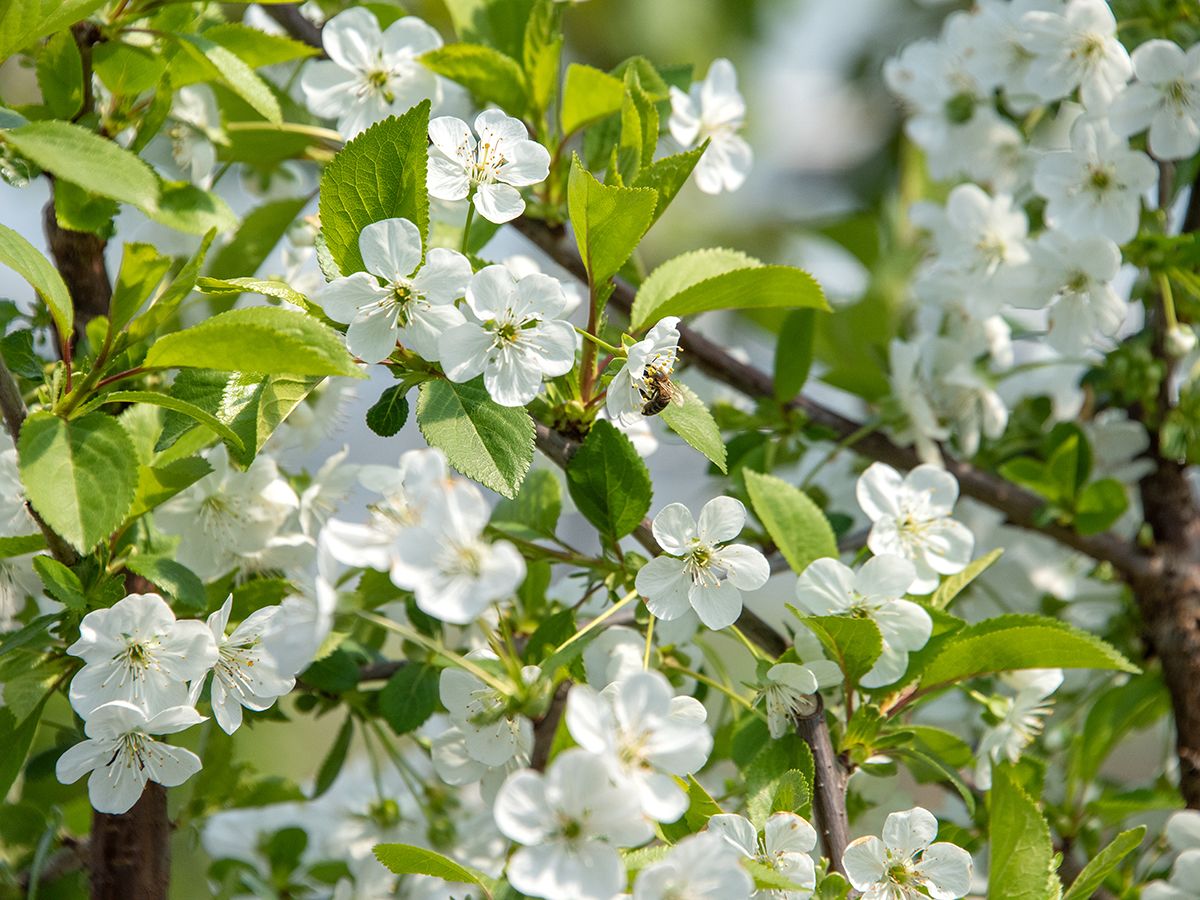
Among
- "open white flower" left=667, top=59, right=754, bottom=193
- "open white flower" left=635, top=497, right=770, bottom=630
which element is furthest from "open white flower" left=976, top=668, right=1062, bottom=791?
"open white flower" left=667, top=59, right=754, bottom=193

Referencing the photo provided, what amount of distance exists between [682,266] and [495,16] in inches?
14.9

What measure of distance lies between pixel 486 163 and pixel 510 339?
0.14 m

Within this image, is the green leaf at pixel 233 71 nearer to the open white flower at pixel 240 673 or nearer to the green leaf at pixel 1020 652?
the open white flower at pixel 240 673

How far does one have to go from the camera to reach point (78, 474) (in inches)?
30.2

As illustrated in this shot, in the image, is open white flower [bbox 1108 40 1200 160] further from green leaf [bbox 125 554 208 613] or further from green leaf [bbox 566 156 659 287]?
green leaf [bbox 125 554 208 613]

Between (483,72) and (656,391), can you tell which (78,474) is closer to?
(656,391)

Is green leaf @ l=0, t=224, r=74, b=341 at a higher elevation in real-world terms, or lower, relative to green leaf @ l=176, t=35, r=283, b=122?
lower

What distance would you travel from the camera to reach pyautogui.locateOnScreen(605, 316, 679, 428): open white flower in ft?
2.53

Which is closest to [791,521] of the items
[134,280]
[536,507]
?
[536,507]

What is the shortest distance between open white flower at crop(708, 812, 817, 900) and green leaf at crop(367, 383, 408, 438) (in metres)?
0.33

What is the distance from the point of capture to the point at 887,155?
3.12m

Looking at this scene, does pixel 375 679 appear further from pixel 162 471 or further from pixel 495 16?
pixel 495 16

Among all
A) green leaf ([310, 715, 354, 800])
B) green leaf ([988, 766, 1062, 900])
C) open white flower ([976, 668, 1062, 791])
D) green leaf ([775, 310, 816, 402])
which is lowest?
green leaf ([310, 715, 354, 800])

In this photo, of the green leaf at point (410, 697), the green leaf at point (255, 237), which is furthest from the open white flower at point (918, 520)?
the green leaf at point (255, 237)
